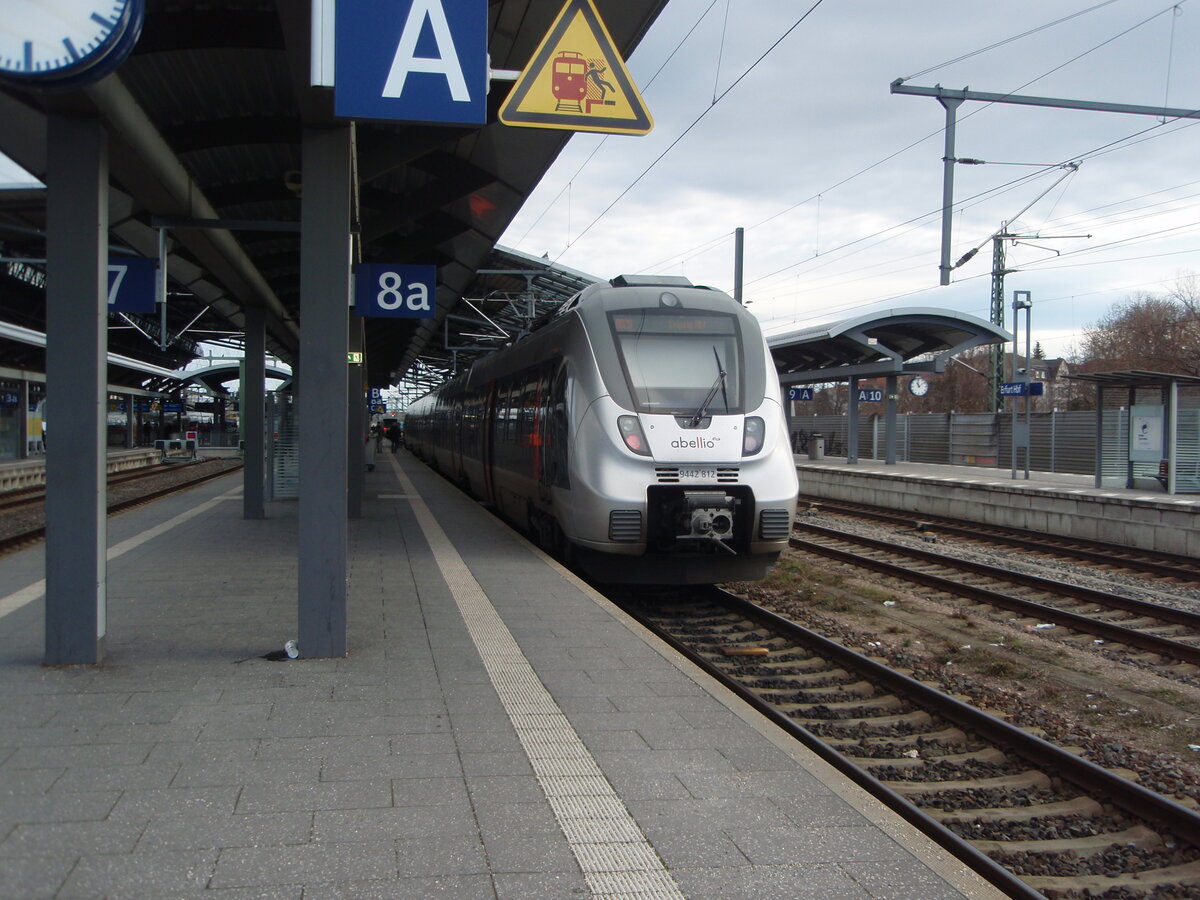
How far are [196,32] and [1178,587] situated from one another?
1125cm

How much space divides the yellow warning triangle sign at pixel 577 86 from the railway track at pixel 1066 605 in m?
5.80

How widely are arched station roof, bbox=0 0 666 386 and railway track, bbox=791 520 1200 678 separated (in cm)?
610

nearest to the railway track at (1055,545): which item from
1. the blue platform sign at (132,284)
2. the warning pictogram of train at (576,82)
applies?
the warning pictogram of train at (576,82)

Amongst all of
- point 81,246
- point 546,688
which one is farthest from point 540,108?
point 546,688

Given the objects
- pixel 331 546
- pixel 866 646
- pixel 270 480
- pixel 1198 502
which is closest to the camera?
pixel 331 546

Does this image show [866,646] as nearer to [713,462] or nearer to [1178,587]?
[713,462]

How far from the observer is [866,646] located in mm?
8031

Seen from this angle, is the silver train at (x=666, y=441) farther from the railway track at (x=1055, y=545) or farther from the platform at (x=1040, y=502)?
the platform at (x=1040, y=502)

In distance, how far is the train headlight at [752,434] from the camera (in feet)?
29.1

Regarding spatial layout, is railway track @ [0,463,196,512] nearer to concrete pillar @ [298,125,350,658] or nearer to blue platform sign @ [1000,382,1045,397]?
concrete pillar @ [298,125,350,658]

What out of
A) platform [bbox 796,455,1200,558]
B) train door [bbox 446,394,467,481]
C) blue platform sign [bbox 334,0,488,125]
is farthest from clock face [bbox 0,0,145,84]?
train door [bbox 446,394,467,481]

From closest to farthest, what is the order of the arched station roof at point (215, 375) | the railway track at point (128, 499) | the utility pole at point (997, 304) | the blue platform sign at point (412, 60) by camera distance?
1. the blue platform sign at point (412, 60)
2. the railway track at point (128, 499)
3. the utility pole at point (997, 304)
4. the arched station roof at point (215, 375)

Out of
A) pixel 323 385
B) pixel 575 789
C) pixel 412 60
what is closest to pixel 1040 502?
pixel 323 385

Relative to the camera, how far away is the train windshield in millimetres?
9000
